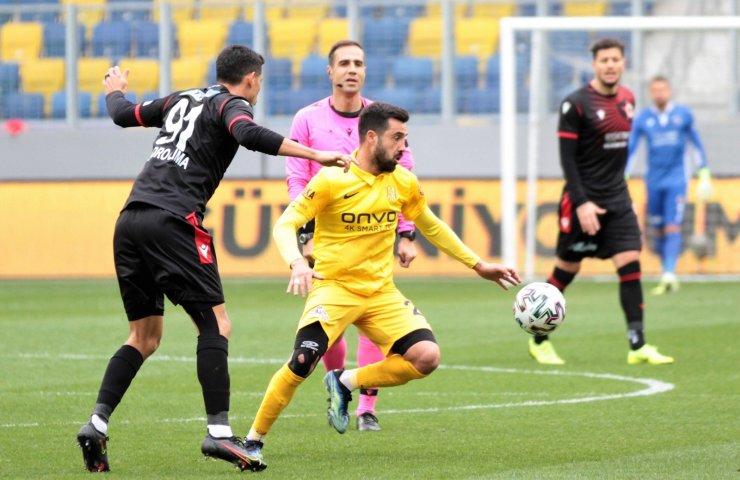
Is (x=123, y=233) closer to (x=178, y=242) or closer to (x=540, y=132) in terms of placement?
(x=178, y=242)

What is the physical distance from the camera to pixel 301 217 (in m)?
6.76

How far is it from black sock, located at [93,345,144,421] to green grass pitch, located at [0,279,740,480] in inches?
11.4

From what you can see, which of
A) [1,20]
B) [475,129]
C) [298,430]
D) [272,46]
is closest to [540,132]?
[475,129]

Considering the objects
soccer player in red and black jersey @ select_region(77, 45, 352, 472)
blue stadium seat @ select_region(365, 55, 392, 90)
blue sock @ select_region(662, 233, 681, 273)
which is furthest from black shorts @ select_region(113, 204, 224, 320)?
blue stadium seat @ select_region(365, 55, 392, 90)

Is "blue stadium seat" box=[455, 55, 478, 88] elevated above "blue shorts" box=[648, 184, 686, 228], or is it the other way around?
"blue stadium seat" box=[455, 55, 478, 88]

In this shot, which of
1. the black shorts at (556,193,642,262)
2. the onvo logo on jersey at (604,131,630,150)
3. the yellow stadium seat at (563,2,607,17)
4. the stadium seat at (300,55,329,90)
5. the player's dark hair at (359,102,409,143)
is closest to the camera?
the player's dark hair at (359,102,409,143)

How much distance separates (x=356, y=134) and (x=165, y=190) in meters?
1.94

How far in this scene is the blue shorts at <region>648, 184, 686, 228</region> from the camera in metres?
17.8

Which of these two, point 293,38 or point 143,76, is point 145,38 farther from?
point 293,38

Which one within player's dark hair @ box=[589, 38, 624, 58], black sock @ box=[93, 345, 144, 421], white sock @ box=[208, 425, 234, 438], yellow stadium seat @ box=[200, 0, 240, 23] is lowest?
white sock @ box=[208, 425, 234, 438]

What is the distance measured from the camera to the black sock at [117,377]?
669cm

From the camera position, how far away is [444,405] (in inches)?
343

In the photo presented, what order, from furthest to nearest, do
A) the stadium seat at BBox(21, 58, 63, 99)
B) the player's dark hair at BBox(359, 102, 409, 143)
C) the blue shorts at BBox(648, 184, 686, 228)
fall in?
1. the stadium seat at BBox(21, 58, 63, 99)
2. the blue shorts at BBox(648, 184, 686, 228)
3. the player's dark hair at BBox(359, 102, 409, 143)

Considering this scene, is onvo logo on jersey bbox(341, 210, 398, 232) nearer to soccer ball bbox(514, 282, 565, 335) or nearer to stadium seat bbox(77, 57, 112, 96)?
soccer ball bbox(514, 282, 565, 335)
